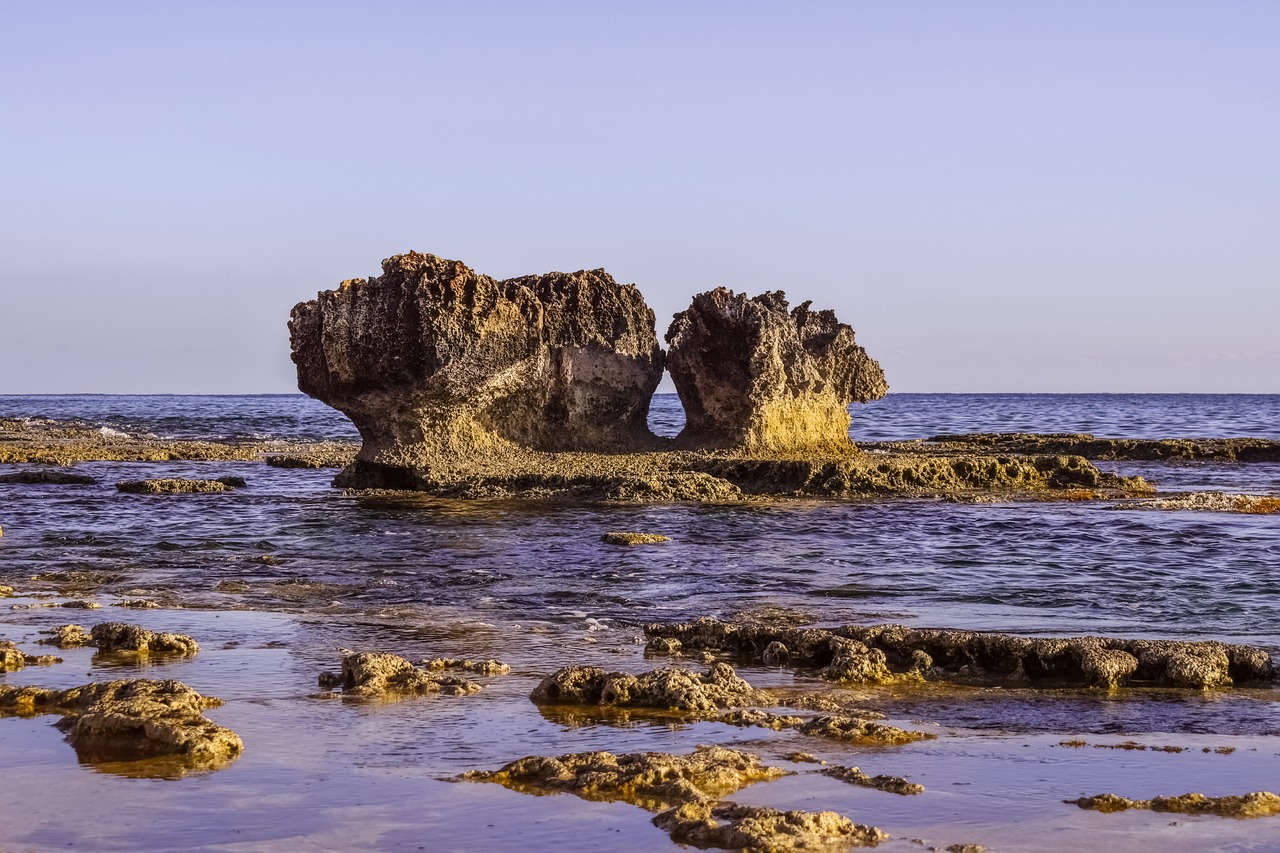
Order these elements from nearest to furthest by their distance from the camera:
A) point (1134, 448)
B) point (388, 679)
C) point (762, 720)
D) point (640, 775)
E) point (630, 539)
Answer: point (640, 775) < point (762, 720) < point (388, 679) < point (630, 539) < point (1134, 448)

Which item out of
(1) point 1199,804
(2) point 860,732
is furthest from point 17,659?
(1) point 1199,804

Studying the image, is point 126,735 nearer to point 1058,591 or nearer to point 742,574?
point 742,574

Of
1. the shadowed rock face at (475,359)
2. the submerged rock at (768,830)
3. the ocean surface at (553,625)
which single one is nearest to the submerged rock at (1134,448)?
the shadowed rock face at (475,359)

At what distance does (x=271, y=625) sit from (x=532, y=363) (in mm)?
11581

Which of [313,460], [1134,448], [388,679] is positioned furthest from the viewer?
[1134,448]

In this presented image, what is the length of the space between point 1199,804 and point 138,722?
4.60 m

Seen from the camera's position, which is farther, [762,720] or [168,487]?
[168,487]

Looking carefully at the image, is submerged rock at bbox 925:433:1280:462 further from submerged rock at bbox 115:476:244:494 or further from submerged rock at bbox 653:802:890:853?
submerged rock at bbox 653:802:890:853

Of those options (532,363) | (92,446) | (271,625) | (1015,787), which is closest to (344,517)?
(532,363)

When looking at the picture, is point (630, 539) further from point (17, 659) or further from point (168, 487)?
point (168, 487)

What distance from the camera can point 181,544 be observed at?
1503 centimetres

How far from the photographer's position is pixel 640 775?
18.3 feet

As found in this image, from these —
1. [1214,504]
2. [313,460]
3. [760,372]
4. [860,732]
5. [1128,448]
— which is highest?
[760,372]

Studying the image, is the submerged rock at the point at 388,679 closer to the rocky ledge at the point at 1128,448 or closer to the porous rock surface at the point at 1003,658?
the porous rock surface at the point at 1003,658
